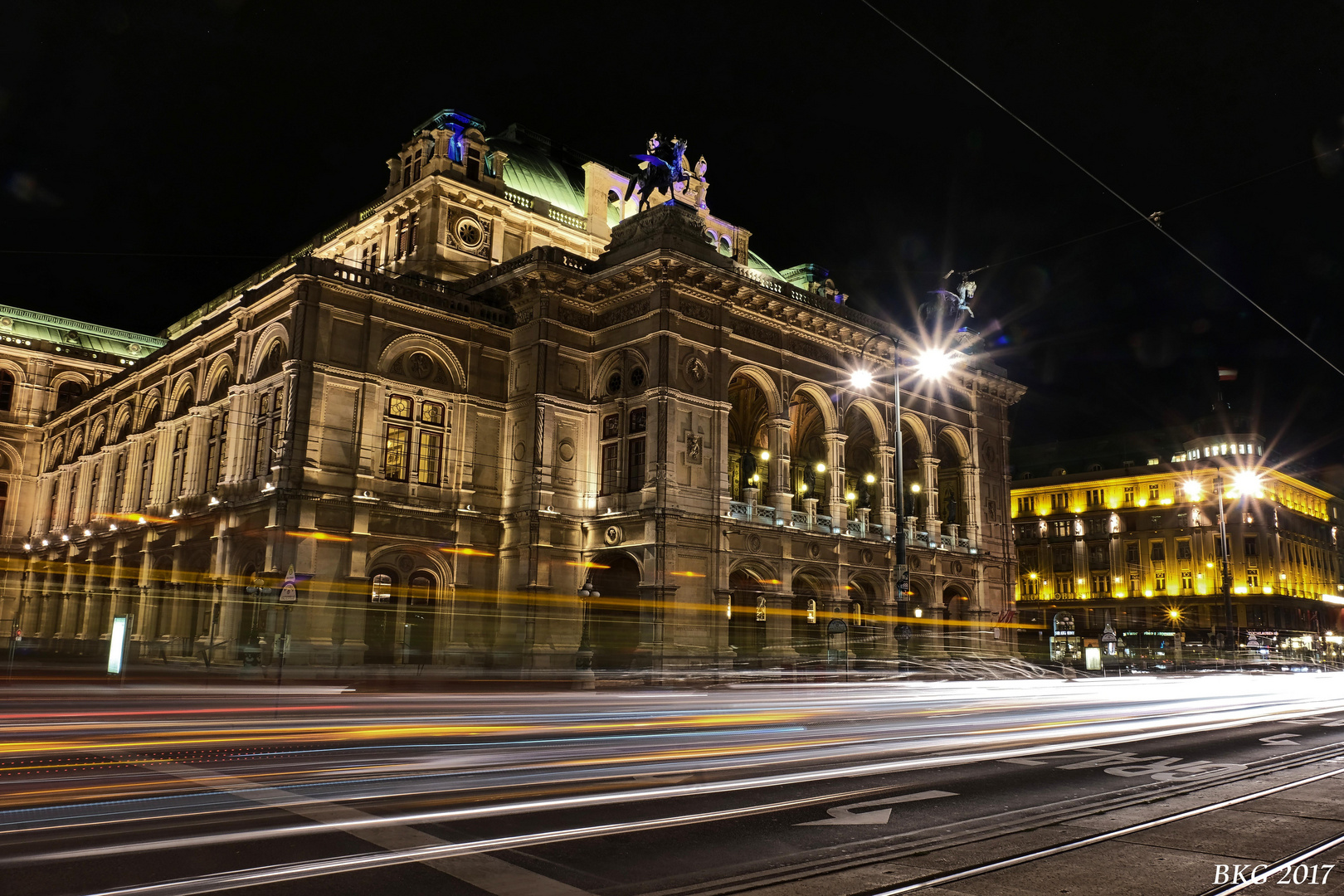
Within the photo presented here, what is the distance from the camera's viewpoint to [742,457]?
46.4m

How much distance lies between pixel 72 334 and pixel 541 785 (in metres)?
73.0

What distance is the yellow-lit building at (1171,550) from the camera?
8638cm

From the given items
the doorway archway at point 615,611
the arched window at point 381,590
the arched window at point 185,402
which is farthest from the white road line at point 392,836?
the arched window at point 185,402

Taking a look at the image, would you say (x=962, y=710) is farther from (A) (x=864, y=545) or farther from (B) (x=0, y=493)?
(B) (x=0, y=493)

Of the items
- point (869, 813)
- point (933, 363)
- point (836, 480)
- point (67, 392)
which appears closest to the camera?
point (869, 813)

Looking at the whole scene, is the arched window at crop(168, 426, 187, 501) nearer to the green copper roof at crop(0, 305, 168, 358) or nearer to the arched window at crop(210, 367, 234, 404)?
the arched window at crop(210, 367, 234, 404)

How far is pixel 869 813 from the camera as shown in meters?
9.54

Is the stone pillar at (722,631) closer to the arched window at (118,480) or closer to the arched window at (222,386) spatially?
the arched window at (222,386)

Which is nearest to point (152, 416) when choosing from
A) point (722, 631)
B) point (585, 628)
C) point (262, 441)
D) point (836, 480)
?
point (262, 441)

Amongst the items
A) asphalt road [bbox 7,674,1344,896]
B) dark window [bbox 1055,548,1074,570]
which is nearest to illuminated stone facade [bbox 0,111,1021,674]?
asphalt road [bbox 7,674,1344,896]

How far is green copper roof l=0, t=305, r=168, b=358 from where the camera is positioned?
220 ft

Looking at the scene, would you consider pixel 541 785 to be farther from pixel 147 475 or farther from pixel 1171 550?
pixel 1171 550

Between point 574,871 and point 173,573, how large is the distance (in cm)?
4192

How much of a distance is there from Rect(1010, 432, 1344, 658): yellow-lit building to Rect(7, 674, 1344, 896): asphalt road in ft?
225
